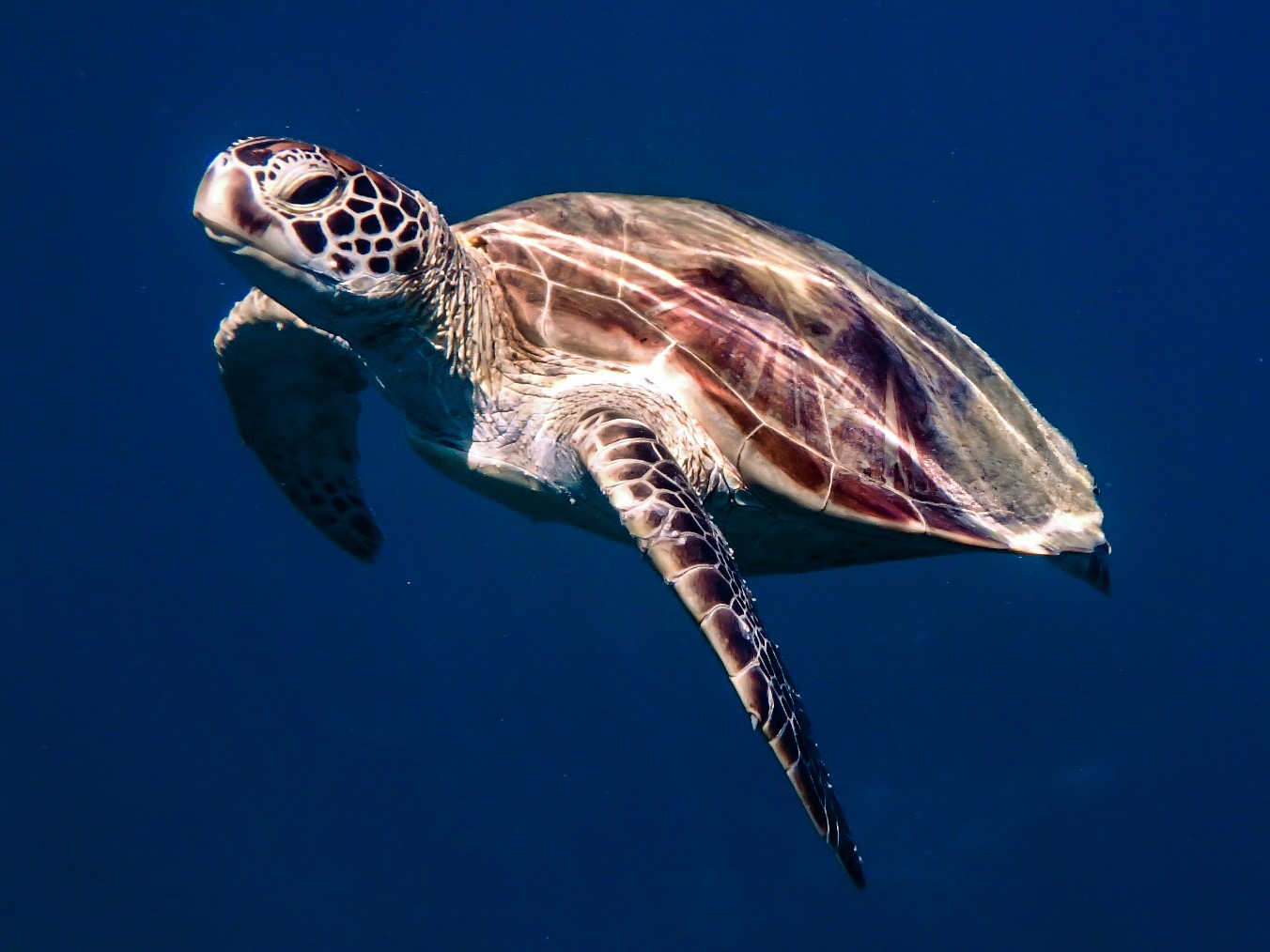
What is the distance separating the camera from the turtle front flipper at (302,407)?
4.30 metres

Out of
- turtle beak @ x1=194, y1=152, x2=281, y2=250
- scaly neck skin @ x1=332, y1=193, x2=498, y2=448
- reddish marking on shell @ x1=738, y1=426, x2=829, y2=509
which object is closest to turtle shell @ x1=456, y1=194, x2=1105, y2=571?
reddish marking on shell @ x1=738, y1=426, x2=829, y2=509

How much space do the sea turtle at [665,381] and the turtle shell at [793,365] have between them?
1 centimetres

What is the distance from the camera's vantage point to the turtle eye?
2.78 meters

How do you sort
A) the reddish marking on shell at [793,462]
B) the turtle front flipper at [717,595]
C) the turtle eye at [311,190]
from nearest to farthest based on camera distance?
the turtle front flipper at [717,595] → the turtle eye at [311,190] → the reddish marking on shell at [793,462]

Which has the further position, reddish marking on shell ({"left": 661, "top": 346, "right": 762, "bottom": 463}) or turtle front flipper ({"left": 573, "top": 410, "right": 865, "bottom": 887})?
reddish marking on shell ({"left": 661, "top": 346, "right": 762, "bottom": 463})

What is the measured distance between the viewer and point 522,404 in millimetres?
3682

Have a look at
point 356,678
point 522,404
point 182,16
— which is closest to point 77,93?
point 182,16

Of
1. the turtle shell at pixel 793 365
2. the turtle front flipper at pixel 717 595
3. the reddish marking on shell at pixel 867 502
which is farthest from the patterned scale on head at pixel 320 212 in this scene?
the reddish marking on shell at pixel 867 502

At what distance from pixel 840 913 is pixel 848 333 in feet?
45.6

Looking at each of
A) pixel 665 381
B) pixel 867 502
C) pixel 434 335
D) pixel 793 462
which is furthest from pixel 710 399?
pixel 434 335

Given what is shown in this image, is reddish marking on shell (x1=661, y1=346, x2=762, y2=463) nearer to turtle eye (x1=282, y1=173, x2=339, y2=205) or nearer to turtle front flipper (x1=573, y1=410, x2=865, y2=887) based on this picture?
turtle front flipper (x1=573, y1=410, x2=865, y2=887)

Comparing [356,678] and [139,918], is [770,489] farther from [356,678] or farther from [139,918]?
[139,918]

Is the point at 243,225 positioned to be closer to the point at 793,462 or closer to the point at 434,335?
the point at 434,335

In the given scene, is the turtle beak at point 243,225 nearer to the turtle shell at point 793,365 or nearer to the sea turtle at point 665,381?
the sea turtle at point 665,381
